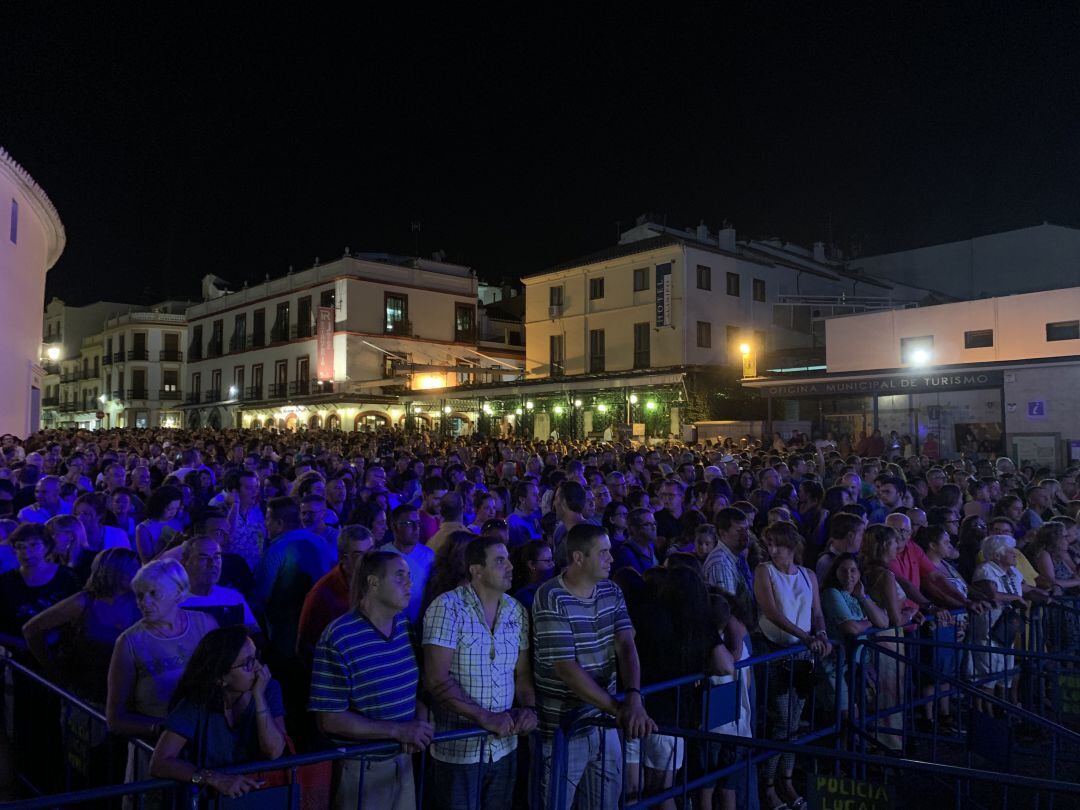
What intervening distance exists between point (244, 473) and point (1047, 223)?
37256mm

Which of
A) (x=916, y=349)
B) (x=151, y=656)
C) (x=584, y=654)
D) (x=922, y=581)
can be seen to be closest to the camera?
(x=151, y=656)

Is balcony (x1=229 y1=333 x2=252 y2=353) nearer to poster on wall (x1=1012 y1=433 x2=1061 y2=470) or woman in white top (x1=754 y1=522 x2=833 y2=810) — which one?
poster on wall (x1=1012 y1=433 x2=1061 y2=470)

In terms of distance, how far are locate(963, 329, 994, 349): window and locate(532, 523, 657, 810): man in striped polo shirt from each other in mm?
22697

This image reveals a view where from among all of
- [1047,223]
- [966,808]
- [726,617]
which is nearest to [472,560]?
[726,617]

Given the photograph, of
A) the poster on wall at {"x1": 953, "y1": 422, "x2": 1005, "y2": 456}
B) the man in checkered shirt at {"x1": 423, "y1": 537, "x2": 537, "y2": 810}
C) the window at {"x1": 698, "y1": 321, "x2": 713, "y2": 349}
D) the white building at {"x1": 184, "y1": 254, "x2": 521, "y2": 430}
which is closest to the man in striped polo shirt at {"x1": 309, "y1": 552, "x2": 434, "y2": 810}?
the man in checkered shirt at {"x1": 423, "y1": 537, "x2": 537, "y2": 810}

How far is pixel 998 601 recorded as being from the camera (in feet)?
18.6

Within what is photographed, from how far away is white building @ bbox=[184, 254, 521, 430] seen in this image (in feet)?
127

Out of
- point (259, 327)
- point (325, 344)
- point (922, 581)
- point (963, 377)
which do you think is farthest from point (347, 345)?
point (922, 581)

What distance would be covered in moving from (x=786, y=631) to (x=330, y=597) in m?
2.61

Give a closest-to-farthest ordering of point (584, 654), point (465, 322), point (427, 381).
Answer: point (584, 654)
point (427, 381)
point (465, 322)

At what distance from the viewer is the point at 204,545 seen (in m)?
4.04

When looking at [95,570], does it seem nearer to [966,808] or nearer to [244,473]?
[244,473]

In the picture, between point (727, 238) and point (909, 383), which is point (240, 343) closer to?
point (727, 238)

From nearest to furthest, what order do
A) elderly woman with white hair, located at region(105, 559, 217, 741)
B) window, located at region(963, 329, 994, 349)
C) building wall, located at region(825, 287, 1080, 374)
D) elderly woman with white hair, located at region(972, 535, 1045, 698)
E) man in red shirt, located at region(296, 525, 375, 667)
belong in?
elderly woman with white hair, located at region(105, 559, 217, 741) < man in red shirt, located at region(296, 525, 375, 667) < elderly woman with white hair, located at region(972, 535, 1045, 698) < building wall, located at region(825, 287, 1080, 374) < window, located at region(963, 329, 994, 349)
